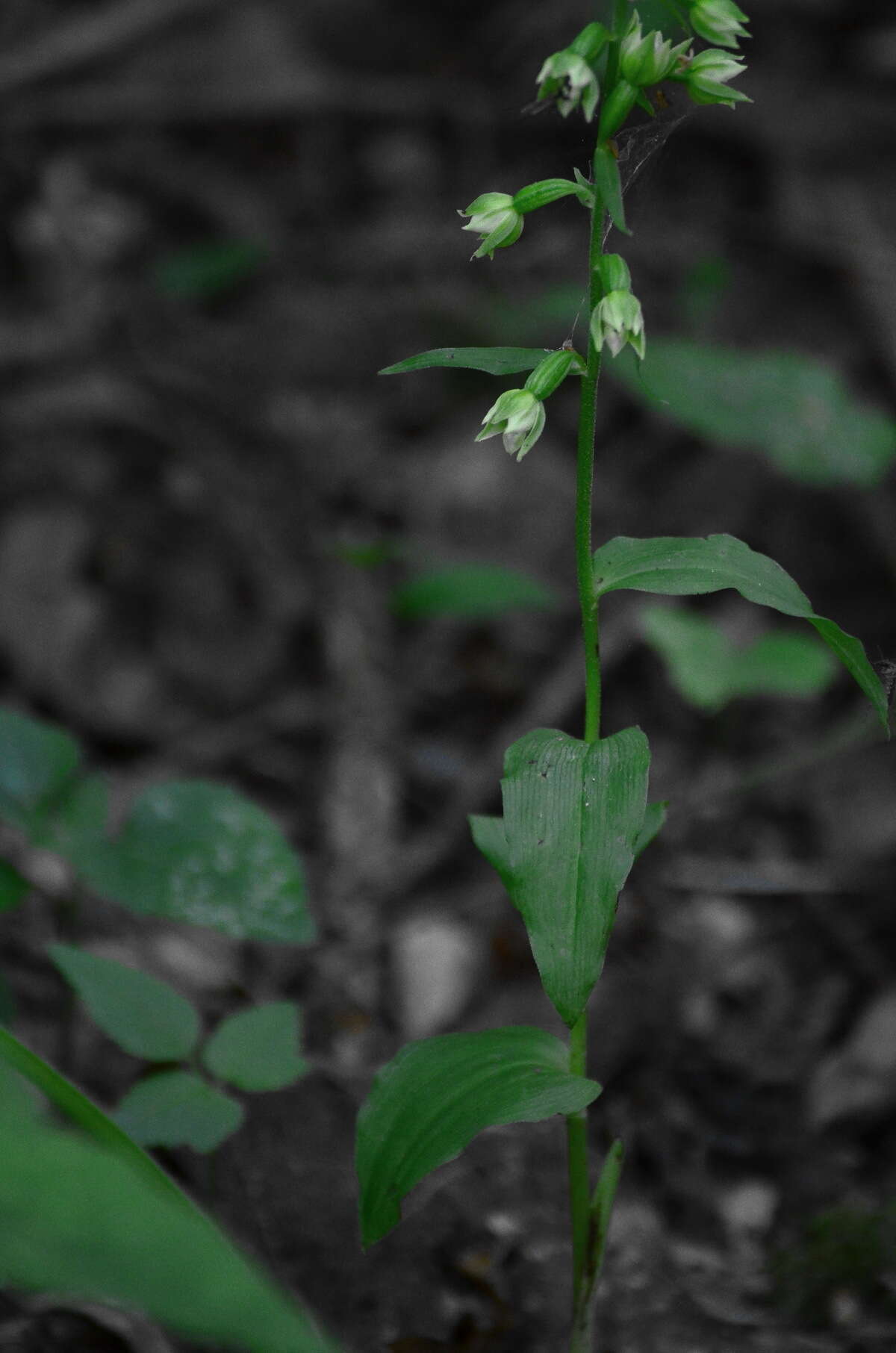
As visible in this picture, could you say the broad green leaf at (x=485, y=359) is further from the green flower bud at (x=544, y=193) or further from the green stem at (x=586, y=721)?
the green flower bud at (x=544, y=193)

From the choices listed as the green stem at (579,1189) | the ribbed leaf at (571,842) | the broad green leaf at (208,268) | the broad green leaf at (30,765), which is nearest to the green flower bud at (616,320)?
the ribbed leaf at (571,842)

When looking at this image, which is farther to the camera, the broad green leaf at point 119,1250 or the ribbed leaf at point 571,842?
the ribbed leaf at point 571,842

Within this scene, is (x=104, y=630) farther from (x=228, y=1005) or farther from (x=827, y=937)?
(x=827, y=937)

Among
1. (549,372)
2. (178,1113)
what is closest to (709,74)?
(549,372)

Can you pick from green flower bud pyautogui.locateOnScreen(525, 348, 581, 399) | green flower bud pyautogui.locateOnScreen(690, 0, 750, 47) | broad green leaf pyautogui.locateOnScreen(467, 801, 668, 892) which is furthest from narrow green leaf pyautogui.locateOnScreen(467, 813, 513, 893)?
green flower bud pyautogui.locateOnScreen(690, 0, 750, 47)

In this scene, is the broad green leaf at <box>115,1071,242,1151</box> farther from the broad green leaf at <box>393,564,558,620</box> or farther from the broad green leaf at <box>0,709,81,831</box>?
the broad green leaf at <box>393,564,558,620</box>

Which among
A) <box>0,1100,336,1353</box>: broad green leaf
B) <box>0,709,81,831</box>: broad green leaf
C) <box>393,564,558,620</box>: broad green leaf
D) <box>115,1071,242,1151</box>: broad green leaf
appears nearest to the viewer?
<box>0,1100,336,1353</box>: broad green leaf
